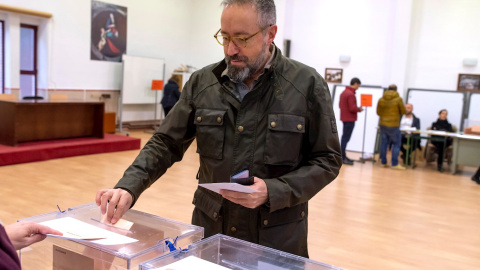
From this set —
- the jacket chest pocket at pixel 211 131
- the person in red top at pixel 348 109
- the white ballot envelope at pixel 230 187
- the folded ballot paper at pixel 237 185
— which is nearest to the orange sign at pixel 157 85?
the person in red top at pixel 348 109

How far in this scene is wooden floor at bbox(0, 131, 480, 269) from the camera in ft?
13.8

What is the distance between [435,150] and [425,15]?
3.31 m

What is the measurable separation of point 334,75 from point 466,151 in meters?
4.05

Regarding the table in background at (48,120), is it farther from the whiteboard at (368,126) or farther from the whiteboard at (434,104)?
the whiteboard at (434,104)

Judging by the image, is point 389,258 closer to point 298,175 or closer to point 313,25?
point 298,175

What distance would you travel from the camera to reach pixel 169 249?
1.34 m

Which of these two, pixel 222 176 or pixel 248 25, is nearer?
pixel 248 25

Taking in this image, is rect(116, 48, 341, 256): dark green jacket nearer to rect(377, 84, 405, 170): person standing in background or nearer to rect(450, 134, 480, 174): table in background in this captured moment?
rect(377, 84, 405, 170): person standing in background

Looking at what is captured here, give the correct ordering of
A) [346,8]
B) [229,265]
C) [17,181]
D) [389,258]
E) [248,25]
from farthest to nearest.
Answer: [346,8] < [17,181] < [389,258] < [248,25] < [229,265]

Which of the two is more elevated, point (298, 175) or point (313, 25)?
point (313, 25)

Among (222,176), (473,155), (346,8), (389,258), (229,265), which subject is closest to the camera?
(229,265)

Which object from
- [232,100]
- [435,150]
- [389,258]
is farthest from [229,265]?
[435,150]

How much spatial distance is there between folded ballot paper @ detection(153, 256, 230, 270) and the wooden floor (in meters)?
2.77

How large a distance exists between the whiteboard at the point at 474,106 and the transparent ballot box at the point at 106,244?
10.1 m
